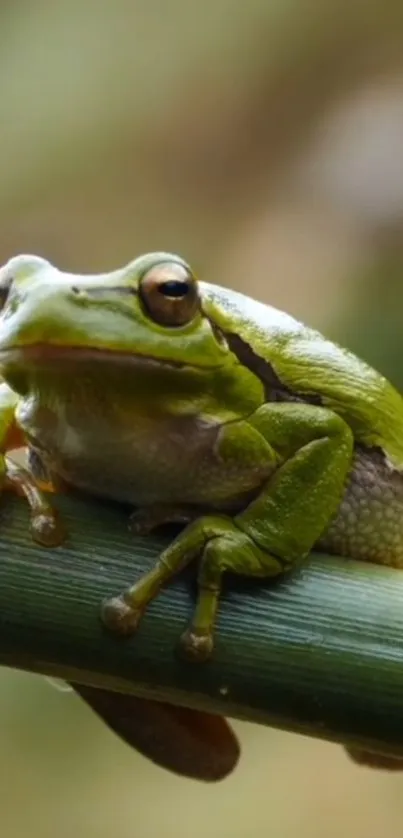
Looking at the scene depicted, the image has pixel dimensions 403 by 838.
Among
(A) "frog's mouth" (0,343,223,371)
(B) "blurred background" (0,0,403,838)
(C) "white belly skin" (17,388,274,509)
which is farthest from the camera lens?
(B) "blurred background" (0,0,403,838)

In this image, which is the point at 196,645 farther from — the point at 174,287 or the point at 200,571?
the point at 174,287

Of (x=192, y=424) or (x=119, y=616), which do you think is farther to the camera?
(x=192, y=424)

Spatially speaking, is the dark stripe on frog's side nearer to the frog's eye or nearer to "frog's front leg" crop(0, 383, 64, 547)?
the frog's eye

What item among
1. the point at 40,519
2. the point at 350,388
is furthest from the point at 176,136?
the point at 40,519

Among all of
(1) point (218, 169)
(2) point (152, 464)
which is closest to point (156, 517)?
(2) point (152, 464)

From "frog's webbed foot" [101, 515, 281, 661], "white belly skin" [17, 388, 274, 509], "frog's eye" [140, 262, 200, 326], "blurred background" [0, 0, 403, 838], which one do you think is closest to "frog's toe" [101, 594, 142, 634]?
"frog's webbed foot" [101, 515, 281, 661]

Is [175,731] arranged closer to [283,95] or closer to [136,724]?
[136,724]
